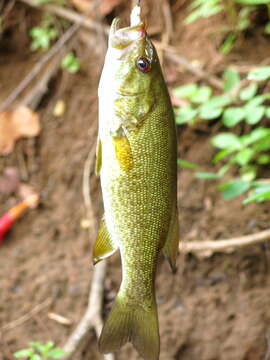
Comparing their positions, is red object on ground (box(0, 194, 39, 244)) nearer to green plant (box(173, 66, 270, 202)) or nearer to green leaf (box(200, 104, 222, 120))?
green plant (box(173, 66, 270, 202))

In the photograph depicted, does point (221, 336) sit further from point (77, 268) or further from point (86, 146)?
point (86, 146)

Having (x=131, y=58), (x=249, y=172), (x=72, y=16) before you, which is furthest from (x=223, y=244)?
(x=72, y=16)

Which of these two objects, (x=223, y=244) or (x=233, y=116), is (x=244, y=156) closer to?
(x=233, y=116)

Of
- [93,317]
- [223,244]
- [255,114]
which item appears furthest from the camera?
[93,317]

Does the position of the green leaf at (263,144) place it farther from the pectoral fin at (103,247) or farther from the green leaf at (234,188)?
the pectoral fin at (103,247)

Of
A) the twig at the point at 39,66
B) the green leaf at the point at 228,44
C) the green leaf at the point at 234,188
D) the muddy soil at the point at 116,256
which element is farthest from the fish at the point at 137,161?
the twig at the point at 39,66
